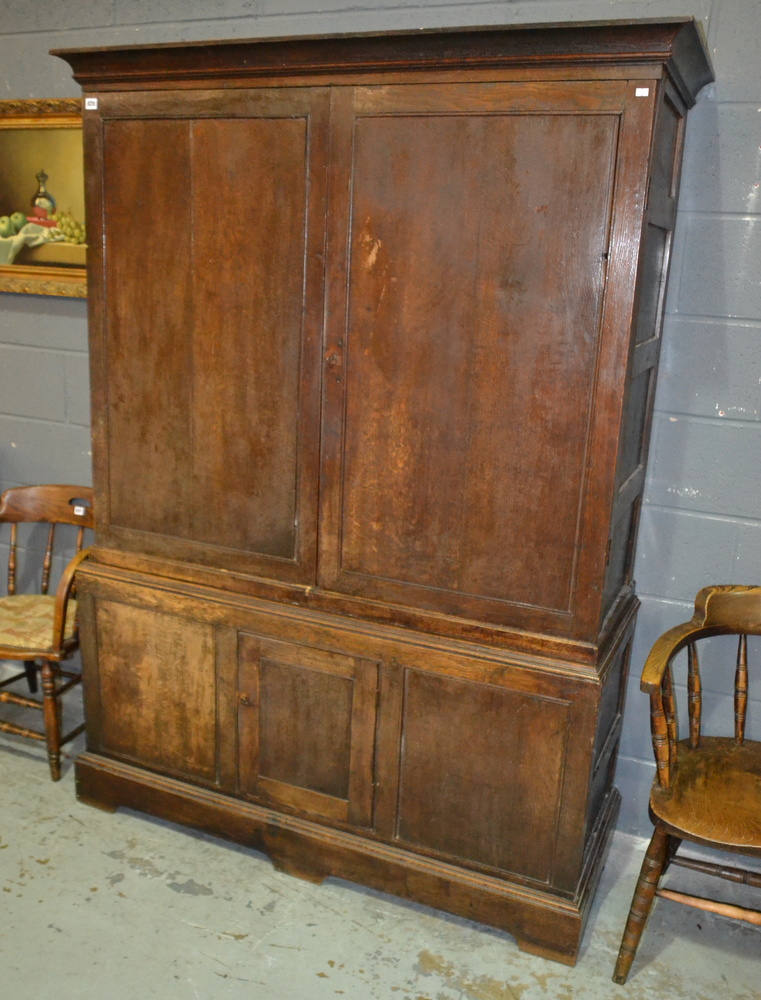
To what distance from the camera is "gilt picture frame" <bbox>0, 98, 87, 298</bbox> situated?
9.18 ft

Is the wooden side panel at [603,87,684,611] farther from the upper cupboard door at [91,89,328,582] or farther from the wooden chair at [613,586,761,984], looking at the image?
the upper cupboard door at [91,89,328,582]

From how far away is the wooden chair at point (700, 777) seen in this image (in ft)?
6.27

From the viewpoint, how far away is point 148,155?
2131mm

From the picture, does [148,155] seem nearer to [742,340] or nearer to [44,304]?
[44,304]

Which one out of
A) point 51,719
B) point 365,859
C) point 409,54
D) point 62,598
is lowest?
point 365,859

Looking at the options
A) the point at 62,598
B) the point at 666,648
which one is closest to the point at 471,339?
the point at 666,648

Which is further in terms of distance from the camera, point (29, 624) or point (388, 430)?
point (29, 624)

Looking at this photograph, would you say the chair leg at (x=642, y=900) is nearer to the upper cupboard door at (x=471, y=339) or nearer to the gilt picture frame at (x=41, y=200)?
the upper cupboard door at (x=471, y=339)

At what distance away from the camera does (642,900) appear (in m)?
2.02

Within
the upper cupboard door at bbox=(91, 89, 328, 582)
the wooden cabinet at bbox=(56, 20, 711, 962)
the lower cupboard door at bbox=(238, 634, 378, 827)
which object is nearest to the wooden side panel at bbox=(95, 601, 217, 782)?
the wooden cabinet at bbox=(56, 20, 711, 962)

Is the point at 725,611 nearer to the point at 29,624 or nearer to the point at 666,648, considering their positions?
the point at 666,648

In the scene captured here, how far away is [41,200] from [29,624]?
1375mm

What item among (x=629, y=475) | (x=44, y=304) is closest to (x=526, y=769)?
(x=629, y=475)

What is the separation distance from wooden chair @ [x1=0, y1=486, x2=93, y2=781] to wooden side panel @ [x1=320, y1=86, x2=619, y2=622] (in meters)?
1.02
